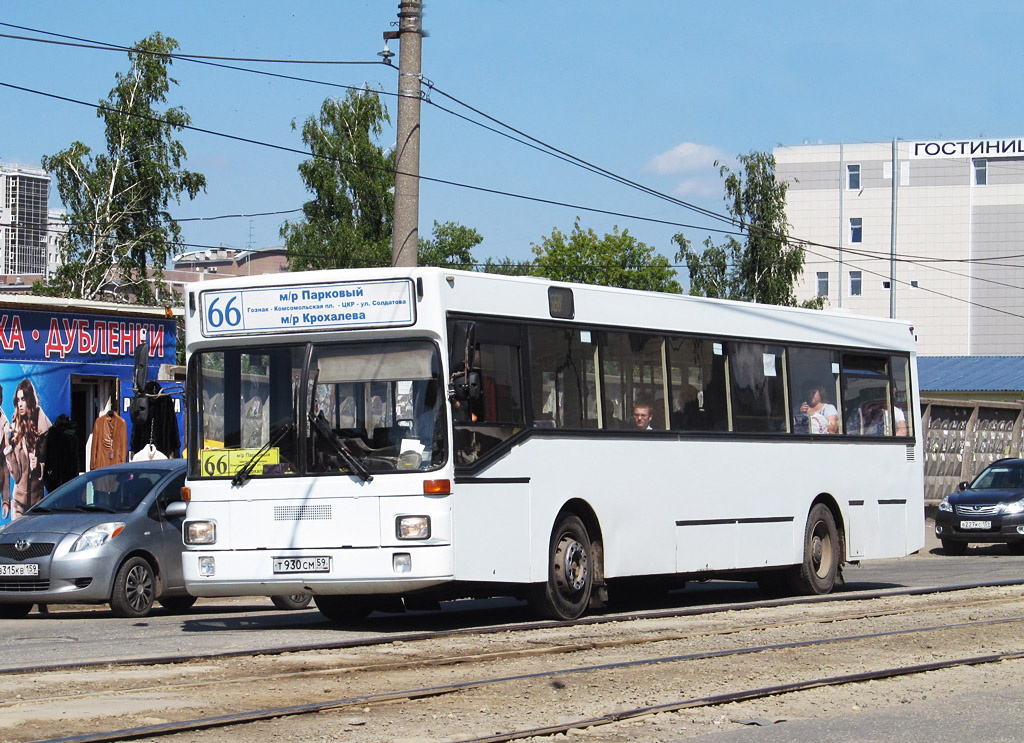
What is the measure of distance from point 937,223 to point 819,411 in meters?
89.6

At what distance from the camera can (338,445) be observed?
1179 cm

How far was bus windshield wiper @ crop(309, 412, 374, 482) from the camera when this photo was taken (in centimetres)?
1166

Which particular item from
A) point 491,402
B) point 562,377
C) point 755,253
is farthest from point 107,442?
point 755,253

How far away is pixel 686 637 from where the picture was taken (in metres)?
11.9

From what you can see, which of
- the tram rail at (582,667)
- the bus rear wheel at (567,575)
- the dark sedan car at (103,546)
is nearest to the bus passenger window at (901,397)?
the tram rail at (582,667)

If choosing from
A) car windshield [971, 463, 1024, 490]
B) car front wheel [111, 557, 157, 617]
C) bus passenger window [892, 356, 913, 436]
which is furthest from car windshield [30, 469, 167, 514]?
car windshield [971, 463, 1024, 490]

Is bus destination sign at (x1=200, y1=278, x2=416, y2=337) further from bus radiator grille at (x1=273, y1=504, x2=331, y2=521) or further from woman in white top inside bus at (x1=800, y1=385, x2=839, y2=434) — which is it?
woman in white top inside bus at (x1=800, y1=385, x2=839, y2=434)

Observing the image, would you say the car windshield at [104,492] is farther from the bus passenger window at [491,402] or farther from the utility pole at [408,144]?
the bus passenger window at [491,402]

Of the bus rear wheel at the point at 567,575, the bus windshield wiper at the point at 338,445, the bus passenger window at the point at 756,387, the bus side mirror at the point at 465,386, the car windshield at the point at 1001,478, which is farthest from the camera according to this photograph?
the car windshield at the point at 1001,478

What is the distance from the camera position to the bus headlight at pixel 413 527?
37.8 ft

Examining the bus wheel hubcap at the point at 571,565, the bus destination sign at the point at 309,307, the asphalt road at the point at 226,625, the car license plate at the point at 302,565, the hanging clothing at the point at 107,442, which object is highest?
the bus destination sign at the point at 309,307

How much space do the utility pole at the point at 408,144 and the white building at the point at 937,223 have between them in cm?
8579

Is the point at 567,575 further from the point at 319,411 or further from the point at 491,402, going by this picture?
the point at 319,411

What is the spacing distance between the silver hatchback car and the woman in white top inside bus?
6969mm
